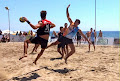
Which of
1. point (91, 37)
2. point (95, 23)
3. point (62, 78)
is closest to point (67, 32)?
point (62, 78)

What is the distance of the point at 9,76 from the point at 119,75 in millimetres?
3299

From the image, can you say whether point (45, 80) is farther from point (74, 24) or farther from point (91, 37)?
point (91, 37)

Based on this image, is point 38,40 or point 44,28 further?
point 38,40

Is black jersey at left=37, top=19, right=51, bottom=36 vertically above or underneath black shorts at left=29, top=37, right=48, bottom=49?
above

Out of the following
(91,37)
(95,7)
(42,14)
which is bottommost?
(91,37)

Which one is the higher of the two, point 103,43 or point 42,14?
point 42,14

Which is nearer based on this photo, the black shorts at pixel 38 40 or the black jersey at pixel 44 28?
the black jersey at pixel 44 28

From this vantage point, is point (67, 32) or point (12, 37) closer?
point (67, 32)

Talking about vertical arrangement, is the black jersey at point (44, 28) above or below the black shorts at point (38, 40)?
above

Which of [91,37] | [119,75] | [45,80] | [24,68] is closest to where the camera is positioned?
[45,80]

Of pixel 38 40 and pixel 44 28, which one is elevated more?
pixel 44 28

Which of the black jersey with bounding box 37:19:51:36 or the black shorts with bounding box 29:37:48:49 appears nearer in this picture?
the black jersey with bounding box 37:19:51:36

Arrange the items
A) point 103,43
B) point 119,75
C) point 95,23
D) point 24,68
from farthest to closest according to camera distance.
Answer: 1. point 95,23
2. point 103,43
3. point 24,68
4. point 119,75

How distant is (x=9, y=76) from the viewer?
13.9 feet
